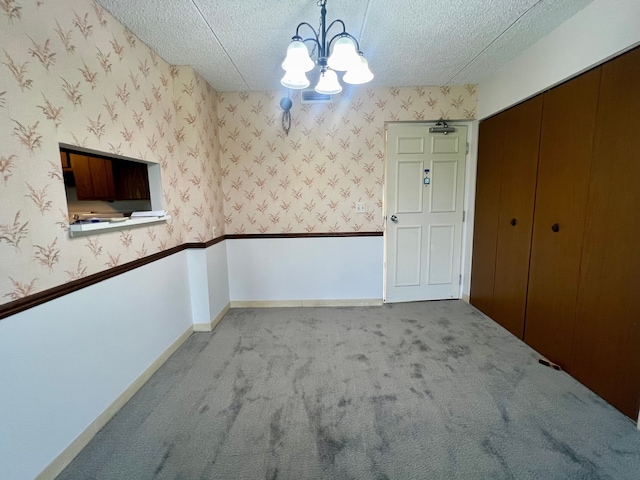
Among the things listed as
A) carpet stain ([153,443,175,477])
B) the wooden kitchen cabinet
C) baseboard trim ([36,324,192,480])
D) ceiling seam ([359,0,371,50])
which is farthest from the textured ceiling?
carpet stain ([153,443,175,477])

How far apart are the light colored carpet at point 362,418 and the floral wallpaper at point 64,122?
95 centimetres

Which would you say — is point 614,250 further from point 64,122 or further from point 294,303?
point 64,122

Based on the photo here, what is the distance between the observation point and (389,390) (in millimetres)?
1848

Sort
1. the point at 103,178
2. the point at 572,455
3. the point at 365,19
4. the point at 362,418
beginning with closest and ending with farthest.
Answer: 1. the point at 572,455
2. the point at 362,418
3. the point at 365,19
4. the point at 103,178

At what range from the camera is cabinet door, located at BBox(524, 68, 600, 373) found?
6.07 feet

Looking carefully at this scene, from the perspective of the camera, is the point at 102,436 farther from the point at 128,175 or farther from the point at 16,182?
the point at 128,175

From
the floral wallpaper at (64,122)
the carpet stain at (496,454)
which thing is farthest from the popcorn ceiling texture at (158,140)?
the carpet stain at (496,454)

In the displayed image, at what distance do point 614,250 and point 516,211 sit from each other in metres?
0.90

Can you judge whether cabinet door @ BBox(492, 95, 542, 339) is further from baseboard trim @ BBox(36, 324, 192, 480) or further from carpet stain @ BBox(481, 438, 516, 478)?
baseboard trim @ BBox(36, 324, 192, 480)

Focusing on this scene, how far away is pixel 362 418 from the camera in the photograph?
1607 millimetres

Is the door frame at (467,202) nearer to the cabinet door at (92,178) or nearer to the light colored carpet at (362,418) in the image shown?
the light colored carpet at (362,418)

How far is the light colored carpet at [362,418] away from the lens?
1322 mm

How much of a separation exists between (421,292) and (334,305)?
107cm

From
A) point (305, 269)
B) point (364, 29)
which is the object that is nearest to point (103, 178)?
point (305, 269)
